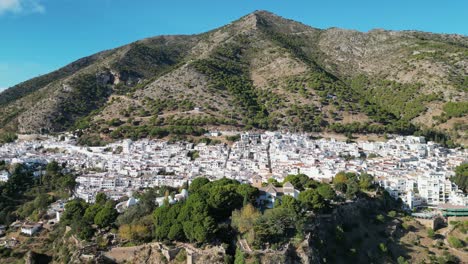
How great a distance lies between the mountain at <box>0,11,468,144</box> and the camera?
61688 millimetres

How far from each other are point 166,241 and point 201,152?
26.2 metres

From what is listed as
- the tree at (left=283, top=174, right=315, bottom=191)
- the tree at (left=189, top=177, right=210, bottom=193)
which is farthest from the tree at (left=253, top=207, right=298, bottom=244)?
the tree at (left=189, top=177, right=210, bottom=193)

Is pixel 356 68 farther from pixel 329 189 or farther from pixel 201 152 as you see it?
pixel 329 189

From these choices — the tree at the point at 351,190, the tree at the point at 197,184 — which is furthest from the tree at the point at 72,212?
the tree at the point at 351,190

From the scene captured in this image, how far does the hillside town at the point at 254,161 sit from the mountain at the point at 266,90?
645cm

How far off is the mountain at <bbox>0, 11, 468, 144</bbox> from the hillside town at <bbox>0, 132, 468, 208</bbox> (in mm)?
6451

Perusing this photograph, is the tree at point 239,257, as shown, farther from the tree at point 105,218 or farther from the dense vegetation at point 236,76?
the dense vegetation at point 236,76

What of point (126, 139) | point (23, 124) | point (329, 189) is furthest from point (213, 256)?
point (23, 124)

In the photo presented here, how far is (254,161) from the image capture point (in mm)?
43812

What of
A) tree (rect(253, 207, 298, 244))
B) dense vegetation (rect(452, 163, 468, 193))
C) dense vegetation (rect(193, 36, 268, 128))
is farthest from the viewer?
dense vegetation (rect(193, 36, 268, 128))

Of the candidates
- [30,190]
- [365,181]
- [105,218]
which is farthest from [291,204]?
[30,190]

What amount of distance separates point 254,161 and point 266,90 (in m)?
33.9

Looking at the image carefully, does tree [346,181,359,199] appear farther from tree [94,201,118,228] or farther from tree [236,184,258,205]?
tree [94,201,118,228]

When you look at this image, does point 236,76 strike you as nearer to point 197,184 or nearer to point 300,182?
point 300,182
